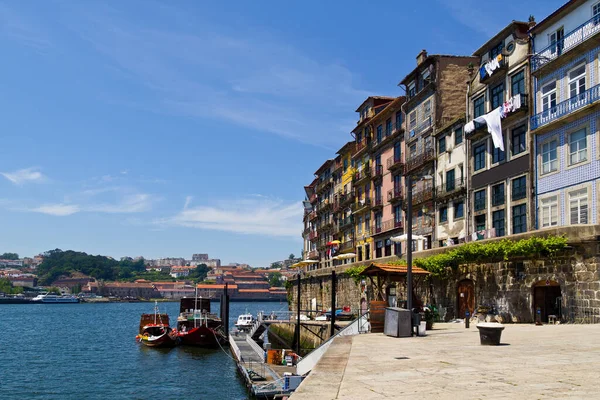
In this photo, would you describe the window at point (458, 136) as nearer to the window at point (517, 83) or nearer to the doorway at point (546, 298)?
the window at point (517, 83)

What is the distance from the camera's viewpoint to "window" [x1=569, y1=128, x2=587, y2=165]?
1241 inches

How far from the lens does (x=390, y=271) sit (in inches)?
1120

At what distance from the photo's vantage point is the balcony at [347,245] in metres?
68.6

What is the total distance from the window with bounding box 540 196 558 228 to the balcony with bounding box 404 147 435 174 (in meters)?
14.0

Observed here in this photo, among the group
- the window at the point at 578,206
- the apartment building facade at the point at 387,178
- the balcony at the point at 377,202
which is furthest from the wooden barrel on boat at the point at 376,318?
the balcony at the point at 377,202

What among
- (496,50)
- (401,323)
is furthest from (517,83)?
(401,323)

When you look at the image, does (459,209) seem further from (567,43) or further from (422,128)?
(567,43)

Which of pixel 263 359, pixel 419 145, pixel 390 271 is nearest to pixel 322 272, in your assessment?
pixel 419 145

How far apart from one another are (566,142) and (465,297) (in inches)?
376

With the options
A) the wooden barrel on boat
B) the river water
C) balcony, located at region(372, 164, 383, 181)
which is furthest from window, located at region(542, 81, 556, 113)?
balcony, located at region(372, 164, 383, 181)

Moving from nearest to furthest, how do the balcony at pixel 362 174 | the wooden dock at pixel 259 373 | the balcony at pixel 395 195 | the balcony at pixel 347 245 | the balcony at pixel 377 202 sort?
the wooden dock at pixel 259 373 → the balcony at pixel 395 195 → the balcony at pixel 377 202 → the balcony at pixel 362 174 → the balcony at pixel 347 245

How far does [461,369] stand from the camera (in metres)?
14.2

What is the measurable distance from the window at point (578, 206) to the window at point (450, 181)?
12237mm

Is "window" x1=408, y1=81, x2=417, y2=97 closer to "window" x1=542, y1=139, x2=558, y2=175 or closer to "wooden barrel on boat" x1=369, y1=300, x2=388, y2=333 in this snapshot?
"window" x1=542, y1=139, x2=558, y2=175
